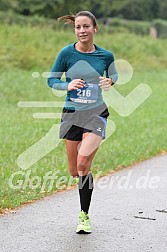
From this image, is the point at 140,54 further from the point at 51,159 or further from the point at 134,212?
the point at 134,212

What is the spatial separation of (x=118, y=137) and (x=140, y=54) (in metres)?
20.9

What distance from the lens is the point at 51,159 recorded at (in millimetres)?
10664

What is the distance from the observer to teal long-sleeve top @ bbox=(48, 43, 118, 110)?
20.9ft

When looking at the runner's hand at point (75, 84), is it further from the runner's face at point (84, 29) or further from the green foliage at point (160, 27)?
the green foliage at point (160, 27)

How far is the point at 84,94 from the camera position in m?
6.33

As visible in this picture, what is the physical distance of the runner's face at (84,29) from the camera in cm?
635

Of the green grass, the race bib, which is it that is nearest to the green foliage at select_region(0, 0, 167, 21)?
the green grass

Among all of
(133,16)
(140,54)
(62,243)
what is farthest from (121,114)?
(133,16)

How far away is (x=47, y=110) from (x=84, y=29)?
10736 mm

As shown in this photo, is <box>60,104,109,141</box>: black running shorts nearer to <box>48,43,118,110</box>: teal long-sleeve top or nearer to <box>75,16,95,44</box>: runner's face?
<box>48,43,118,110</box>: teal long-sleeve top

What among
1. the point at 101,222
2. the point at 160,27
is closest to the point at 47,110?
the point at 101,222

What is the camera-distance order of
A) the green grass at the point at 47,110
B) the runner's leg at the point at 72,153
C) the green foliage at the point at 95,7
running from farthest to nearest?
the green foliage at the point at 95,7 → the green grass at the point at 47,110 → the runner's leg at the point at 72,153

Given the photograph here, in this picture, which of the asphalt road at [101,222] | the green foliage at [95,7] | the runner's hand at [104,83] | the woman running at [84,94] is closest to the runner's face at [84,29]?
the woman running at [84,94]

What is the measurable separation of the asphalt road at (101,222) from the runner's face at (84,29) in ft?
5.80
